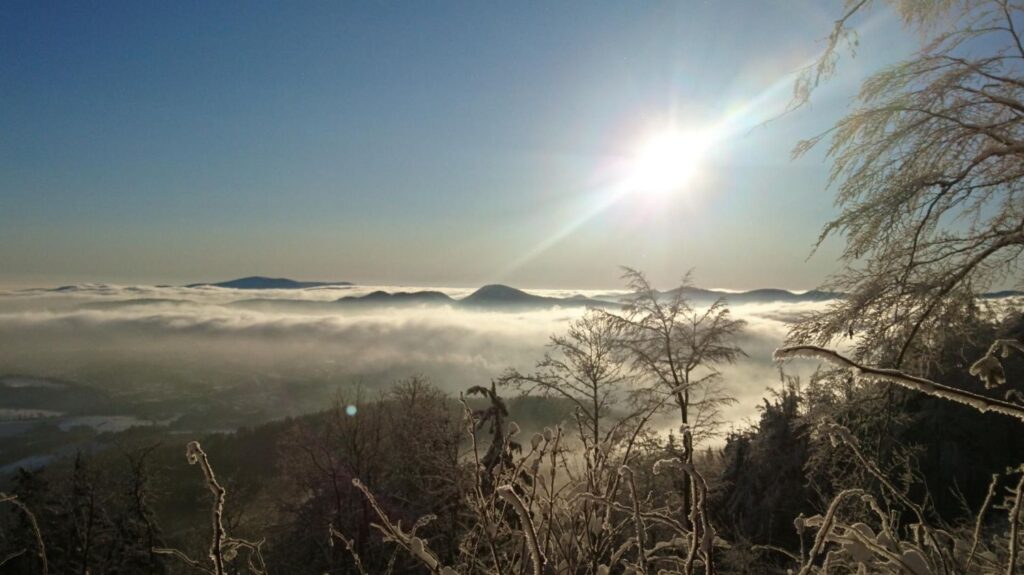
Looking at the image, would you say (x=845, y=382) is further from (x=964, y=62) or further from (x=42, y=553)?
(x=42, y=553)

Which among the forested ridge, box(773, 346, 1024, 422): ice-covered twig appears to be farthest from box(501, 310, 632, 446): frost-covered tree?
box(773, 346, 1024, 422): ice-covered twig

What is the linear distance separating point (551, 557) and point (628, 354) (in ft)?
34.0

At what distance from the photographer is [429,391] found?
948 inches

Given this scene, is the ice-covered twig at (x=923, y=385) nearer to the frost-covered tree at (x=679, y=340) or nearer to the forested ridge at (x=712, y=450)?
the forested ridge at (x=712, y=450)

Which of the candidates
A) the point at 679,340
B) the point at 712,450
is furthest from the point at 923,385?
the point at 712,450

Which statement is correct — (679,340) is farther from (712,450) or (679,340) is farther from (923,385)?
(923,385)

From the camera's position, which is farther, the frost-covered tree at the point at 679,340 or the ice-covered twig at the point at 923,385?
the frost-covered tree at the point at 679,340

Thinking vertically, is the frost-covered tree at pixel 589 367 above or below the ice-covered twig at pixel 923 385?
below

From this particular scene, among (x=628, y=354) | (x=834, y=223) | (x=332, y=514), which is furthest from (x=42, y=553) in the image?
(x=332, y=514)

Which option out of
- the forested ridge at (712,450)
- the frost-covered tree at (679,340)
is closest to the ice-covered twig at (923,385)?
the forested ridge at (712,450)

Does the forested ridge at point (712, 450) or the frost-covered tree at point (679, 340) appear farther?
the frost-covered tree at point (679, 340)

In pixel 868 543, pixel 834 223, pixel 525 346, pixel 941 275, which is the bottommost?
pixel 525 346

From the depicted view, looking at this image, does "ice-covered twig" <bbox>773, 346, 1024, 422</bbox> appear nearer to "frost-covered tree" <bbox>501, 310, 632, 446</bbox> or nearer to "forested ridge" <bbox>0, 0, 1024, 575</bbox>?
"forested ridge" <bbox>0, 0, 1024, 575</bbox>

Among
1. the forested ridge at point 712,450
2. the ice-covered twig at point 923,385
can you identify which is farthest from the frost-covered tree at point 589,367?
the ice-covered twig at point 923,385
